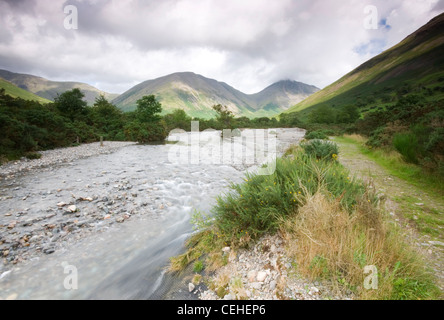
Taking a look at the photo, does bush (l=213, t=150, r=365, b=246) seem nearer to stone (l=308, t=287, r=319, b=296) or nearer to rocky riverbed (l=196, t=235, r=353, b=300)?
rocky riverbed (l=196, t=235, r=353, b=300)

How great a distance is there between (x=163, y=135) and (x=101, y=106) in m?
19.6

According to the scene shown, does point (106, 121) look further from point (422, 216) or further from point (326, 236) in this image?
point (422, 216)

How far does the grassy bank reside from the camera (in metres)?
2.57

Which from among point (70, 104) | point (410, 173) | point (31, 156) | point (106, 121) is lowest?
point (410, 173)

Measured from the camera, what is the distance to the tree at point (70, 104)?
3441 centimetres

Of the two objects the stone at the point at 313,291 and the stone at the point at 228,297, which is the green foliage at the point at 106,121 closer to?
the stone at the point at 228,297

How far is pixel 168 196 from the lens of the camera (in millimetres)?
9148

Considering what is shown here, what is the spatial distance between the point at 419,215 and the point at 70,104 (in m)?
47.8

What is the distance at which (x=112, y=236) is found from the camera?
5.82 meters

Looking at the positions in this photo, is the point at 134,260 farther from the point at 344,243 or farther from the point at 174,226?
the point at 344,243

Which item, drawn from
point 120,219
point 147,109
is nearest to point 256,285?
point 120,219

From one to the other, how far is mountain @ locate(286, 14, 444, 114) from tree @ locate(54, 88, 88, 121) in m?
98.8

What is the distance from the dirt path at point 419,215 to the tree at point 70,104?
4504 cm
